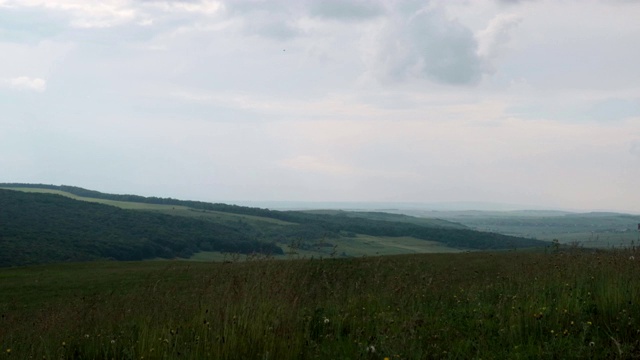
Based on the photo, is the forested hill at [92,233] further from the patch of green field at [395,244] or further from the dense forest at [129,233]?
the patch of green field at [395,244]

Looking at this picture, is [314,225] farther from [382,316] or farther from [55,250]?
[382,316]

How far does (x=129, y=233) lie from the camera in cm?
7738

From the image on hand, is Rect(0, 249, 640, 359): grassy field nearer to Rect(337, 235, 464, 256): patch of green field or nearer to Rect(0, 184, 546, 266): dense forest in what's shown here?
Rect(0, 184, 546, 266): dense forest

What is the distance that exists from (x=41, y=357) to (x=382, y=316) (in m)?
3.71

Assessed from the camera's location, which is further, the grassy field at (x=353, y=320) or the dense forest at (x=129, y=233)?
the dense forest at (x=129, y=233)

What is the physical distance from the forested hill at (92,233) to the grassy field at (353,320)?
50.0 m

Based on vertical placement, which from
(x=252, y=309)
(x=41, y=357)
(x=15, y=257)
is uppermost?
(x=252, y=309)

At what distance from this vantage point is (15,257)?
2169 inches

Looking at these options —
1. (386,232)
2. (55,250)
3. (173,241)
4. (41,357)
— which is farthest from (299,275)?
(386,232)

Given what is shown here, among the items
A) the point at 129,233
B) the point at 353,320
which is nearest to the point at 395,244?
the point at 129,233

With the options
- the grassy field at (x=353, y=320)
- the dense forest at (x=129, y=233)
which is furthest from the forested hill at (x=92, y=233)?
the grassy field at (x=353, y=320)

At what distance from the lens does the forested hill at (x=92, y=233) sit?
61.1 metres

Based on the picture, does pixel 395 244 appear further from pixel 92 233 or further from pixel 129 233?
pixel 92 233

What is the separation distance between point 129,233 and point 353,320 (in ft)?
243
